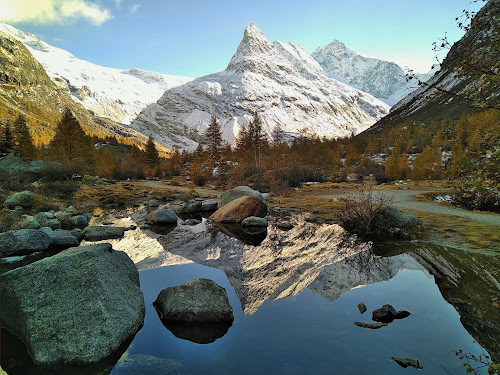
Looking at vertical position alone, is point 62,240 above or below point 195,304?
above

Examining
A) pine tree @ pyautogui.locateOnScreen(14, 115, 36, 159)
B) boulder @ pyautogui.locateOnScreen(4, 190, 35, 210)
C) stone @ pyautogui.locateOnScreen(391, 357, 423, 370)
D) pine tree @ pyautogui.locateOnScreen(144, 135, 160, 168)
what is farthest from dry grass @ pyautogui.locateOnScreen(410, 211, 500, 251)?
pine tree @ pyautogui.locateOnScreen(144, 135, 160, 168)

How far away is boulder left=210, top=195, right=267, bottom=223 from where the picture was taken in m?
17.1

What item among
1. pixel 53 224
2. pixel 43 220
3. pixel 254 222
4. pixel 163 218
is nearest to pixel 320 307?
pixel 254 222

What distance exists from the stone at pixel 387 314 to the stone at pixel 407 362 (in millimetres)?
1290

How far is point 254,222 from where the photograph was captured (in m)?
15.9

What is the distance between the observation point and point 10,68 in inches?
7741

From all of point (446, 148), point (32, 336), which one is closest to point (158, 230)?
point (32, 336)

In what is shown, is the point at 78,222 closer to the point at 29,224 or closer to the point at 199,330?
the point at 29,224

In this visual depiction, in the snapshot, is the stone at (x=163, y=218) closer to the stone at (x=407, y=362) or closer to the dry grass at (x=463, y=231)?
the dry grass at (x=463, y=231)

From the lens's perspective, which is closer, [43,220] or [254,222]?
[43,220]

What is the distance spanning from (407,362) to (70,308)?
611 cm

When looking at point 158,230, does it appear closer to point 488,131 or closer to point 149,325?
point 149,325

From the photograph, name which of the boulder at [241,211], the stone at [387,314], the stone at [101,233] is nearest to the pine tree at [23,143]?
the stone at [101,233]

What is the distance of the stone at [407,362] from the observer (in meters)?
4.79
